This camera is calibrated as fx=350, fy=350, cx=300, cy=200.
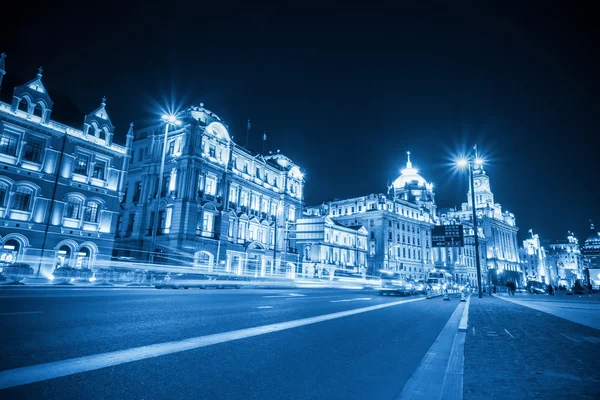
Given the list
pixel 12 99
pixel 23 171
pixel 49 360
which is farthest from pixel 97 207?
pixel 49 360

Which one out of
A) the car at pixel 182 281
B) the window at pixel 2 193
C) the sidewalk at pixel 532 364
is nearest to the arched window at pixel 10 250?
the window at pixel 2 193

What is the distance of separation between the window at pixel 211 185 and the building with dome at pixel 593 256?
60.8 m

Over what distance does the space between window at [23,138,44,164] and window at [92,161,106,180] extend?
4486 mm

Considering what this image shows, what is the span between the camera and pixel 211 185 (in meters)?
43.3

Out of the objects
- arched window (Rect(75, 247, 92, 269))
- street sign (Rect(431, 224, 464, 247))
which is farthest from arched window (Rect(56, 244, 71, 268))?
street sign (Rect(431, 224, 464, 247))

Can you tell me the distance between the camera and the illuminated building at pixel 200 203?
39.6 m

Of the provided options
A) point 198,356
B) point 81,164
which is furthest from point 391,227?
point 198,356

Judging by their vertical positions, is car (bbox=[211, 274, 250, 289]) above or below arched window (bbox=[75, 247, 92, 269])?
below

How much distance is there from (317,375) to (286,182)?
171ft

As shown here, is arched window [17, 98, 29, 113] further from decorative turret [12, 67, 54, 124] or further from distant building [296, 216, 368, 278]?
distant building [296, 216, 368, 278]

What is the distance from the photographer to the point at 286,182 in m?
56.2

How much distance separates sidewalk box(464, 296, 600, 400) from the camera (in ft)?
12.1

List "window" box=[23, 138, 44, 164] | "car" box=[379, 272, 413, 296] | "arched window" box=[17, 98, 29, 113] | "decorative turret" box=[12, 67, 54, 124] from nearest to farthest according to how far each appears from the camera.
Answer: "decorative turret" box=[12, 67, 54, 124]
"window" box=[23, 138, 44, 164]
"arched window" box=[17, 98, 29, 113]
"car" box=[379, 272, 413, 296]

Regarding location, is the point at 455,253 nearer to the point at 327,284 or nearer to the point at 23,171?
the point at 327,284
